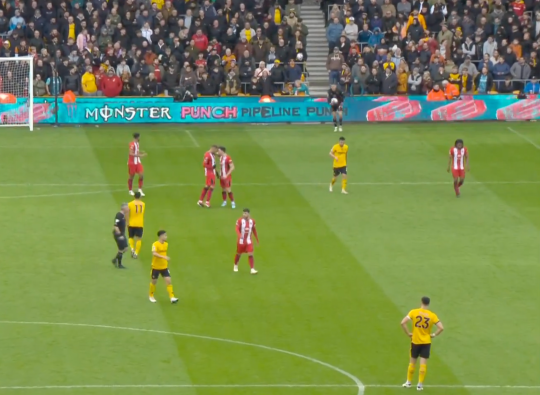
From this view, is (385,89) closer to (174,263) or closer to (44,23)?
(44,23)

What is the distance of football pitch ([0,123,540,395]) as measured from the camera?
23.5 metres

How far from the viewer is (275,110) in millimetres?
51844

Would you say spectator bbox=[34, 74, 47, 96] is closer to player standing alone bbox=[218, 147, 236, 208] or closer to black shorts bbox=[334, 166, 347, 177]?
player standing alone bbox=[218, 147, 236, 208]

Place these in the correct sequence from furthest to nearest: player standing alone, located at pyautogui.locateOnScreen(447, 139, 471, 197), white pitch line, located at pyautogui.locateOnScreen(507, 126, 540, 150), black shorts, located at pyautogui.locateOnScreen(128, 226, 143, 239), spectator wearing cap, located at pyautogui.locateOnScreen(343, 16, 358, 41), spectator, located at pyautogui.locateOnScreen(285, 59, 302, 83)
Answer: spectator wearing cap, located at pyautogui.locateOnScreen(343, 16, 358, 41)
spectator, located at pyautogui.locateOnScreen(285, 59, 302, 83)
white pitch line, located at pyautogui.locateOnScreen(507, 126, 540, 150)
player standing alone, located at pyautogui.locateOnScreen(447, 139, 471, 197)
black shorts, located at pyautogui.locateOnScreen(128, 226, 143, 239)

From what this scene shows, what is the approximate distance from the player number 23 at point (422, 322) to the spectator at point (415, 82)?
31383 millimetres

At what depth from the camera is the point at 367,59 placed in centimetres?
5394

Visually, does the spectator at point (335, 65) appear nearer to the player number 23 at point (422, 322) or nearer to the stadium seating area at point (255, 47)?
the stadium seating area at point (255, 47)

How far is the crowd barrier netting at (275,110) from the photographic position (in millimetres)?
50844

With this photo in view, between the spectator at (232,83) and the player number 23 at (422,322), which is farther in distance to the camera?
the spectator at (232,83)

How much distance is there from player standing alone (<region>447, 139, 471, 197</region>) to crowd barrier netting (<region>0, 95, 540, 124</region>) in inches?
547

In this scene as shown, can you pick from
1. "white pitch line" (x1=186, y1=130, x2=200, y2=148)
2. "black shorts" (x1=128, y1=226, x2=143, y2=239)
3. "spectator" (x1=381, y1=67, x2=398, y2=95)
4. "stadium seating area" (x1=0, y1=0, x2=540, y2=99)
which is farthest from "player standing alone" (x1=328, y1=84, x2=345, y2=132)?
"black shorts" (x1=128, y1=226, x2=143, y2=239)

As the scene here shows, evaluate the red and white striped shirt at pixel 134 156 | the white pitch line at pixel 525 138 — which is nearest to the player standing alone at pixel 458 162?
the white pitch line at pixel 525 138

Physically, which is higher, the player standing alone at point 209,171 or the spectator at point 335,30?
the spectator at point 335,30

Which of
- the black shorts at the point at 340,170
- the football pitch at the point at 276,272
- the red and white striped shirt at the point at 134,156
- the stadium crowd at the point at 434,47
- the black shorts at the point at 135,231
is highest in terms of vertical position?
the stadium crowd at the point at 434,47
